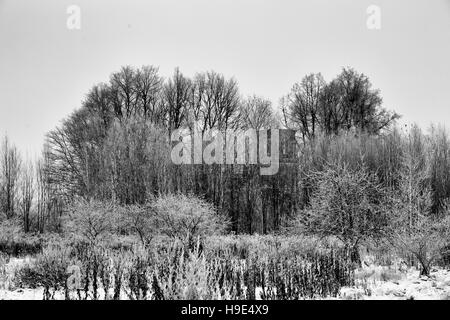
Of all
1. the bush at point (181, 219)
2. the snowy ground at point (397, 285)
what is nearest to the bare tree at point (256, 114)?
the bush at point (181, 219)

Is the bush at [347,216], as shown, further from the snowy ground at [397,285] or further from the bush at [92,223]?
the bush at [92,223]

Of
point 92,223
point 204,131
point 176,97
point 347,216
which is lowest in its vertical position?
point 92,223

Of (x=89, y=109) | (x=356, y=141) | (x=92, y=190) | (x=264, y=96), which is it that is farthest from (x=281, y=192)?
(x=89, y=109)

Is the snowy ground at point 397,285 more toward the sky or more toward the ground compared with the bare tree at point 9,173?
more toward the ground

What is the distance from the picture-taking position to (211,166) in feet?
79.8

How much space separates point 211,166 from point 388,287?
51.6 feet

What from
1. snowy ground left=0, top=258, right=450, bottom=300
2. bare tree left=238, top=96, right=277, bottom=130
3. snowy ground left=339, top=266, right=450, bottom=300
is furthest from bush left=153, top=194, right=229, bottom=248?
bare tree left=238, top=96, right=277, bottom=130

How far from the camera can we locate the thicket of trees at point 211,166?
22078mm

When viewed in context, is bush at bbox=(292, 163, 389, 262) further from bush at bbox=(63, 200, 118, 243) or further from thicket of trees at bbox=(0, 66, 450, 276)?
bush at bbox=(63, 200, 118, 243)

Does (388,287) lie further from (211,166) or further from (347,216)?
(211,166)

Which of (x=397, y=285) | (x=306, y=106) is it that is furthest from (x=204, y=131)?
(x=397, y=285)

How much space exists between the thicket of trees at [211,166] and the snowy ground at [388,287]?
305 inches
